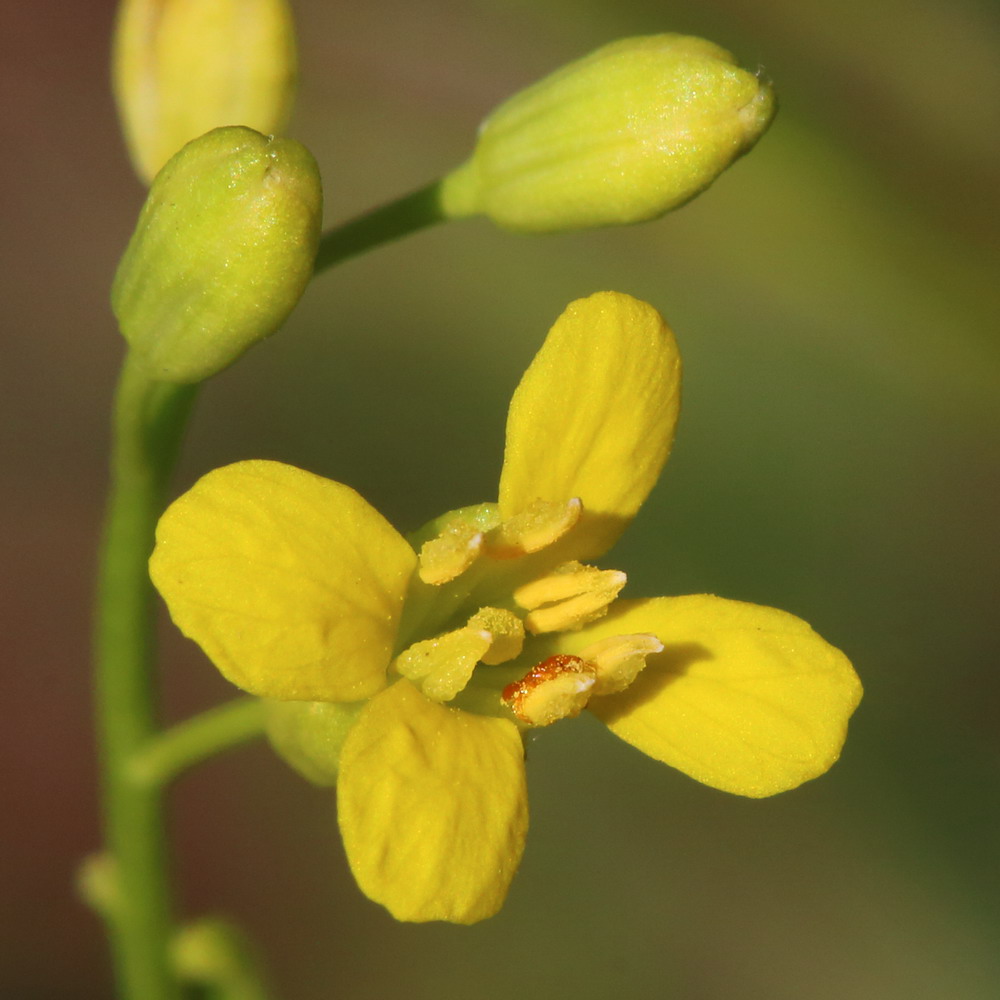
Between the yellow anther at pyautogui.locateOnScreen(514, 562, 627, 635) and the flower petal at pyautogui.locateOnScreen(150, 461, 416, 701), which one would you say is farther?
the yellow anther at pyautogui.locateOnScreen(514, 562, 627, 635)

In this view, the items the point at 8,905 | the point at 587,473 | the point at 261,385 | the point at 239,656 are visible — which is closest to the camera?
the point at 239,656

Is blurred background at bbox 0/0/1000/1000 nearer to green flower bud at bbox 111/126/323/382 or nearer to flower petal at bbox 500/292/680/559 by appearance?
flower petal at bbox 500/292/680/559

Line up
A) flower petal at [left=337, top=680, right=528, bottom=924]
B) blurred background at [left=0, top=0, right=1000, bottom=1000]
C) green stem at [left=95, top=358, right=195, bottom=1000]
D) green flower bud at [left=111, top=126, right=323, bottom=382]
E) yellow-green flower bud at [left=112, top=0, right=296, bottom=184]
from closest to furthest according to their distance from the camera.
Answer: flower petal at [left=337, top=680, right=528, bottom=924] < green flower bud at [left=111, top=126, right=323, bottom=382] < green stem at [left=95, top=358, right=195, bottom=1000] < yellow-green flower bud at [left=112, top=0, right=296, bottom=184] < blurred background at [left=0, top=0, right=1000, bottom=1000]

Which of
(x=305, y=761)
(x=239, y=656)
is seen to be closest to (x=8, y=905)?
(x=305, y=761)

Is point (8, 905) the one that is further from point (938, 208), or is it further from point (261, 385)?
point (938, 208)

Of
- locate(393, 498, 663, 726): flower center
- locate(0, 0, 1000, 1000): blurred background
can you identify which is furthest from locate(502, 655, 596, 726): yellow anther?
locate(0, 0, 1000, 1000): blurred background
